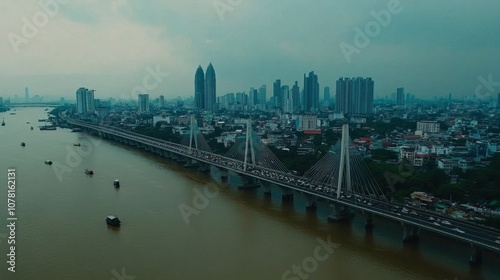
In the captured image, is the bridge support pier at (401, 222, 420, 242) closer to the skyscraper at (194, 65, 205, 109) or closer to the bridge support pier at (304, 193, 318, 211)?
the bridge support pier at (304, 193, 318, 211)

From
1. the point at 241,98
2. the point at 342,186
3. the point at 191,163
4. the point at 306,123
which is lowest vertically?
the point at 191,163

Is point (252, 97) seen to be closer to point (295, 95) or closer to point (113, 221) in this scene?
point (295, 95)

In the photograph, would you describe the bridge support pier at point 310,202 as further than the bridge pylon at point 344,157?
Yes

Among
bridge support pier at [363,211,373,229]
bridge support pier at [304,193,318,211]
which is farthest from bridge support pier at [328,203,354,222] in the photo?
bridge support pier at [304,193,318,211]

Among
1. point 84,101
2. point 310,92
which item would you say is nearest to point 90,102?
point 84,101

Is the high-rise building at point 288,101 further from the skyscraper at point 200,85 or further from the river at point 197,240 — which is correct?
the river at point 197,240

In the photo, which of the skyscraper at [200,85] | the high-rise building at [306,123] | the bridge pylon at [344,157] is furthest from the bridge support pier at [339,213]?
the skyscraper at [200,85]
